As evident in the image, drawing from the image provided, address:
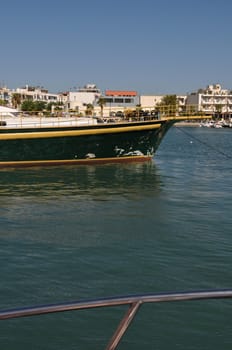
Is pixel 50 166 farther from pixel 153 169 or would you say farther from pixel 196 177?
pixel 196 177

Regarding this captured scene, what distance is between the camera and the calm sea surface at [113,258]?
537 cm

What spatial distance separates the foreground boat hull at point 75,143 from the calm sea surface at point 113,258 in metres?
5.21

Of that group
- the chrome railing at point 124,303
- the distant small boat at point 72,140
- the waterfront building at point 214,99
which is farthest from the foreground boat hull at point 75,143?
the waterfront building at point 214,99

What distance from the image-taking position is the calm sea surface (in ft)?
17.6

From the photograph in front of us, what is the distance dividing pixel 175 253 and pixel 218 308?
245 centimetres

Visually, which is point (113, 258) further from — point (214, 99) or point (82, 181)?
point (214, 99)

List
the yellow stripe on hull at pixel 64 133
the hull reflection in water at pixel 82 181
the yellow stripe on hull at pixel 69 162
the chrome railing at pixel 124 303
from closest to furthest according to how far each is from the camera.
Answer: the chrome railing at pixel 124 303
the hull reflection in water at pixel 82 181
the yellow stripe on hull at pixel 64 133
the yellow stripe on hull at pixel 69 162

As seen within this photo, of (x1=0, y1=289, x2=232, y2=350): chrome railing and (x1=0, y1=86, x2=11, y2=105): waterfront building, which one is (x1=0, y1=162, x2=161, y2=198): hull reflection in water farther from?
(x1=0, y1=86, x2=11, y2=105): waterfront building

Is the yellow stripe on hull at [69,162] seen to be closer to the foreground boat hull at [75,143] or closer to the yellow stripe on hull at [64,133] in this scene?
the foreground boat hull at [75,143]

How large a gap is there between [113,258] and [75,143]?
1511cm

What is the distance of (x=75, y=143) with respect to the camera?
2278 cm

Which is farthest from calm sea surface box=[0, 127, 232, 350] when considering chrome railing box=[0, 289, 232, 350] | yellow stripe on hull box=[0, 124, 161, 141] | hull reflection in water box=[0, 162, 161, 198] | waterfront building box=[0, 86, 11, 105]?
waterfront building box=[0, 86, 11, 105]

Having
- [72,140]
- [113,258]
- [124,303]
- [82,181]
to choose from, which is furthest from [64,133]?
[124,303]

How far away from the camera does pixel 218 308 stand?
19.9 ft
